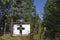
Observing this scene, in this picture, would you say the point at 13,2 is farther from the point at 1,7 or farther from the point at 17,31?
the point at 17,31

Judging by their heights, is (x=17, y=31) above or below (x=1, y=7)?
below

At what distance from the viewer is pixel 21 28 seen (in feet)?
137

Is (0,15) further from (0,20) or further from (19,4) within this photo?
(19,4)

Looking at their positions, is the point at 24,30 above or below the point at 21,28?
below

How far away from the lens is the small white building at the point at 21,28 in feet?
137

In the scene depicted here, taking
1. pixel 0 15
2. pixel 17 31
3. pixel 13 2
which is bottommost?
pixel 17 31

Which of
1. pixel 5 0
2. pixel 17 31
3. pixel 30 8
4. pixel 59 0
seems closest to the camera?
pixel 59 0

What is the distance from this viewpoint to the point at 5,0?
128 ft

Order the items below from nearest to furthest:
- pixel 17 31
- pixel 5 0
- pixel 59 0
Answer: pixel 59 0 → pixel 5 0 → pixel 17 31

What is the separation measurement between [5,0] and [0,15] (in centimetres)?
619

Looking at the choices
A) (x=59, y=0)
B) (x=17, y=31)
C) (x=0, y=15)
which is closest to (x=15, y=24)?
(x=17, y=31)

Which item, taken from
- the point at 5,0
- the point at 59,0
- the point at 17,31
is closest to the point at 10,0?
the point at 5,0

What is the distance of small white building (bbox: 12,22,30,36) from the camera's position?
41.8 m

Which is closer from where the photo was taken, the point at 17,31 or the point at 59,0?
the point at 59,0
